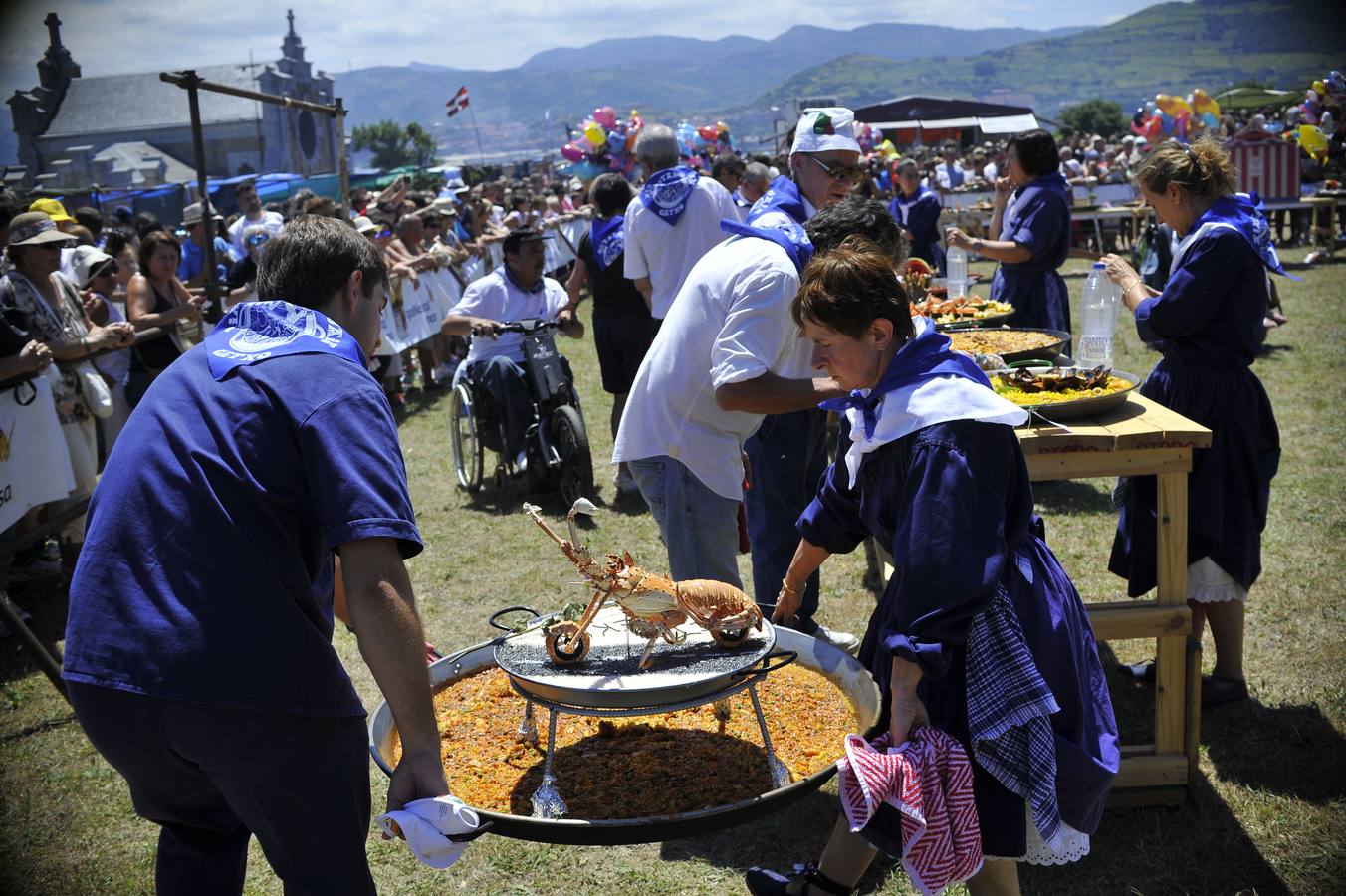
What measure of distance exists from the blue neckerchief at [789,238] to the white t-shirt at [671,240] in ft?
10.6

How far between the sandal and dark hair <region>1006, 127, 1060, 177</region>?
4.48m

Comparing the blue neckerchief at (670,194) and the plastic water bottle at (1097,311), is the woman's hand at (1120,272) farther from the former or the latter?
the blue neckerchief at (670,194)

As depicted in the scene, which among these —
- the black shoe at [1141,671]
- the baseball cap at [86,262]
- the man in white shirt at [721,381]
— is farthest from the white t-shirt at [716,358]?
the baseball cap at [86,262]

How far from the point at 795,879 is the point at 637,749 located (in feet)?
2.28

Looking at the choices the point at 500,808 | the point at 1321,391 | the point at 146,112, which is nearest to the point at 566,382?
the point at 500,808

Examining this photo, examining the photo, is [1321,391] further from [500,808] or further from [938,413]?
[500,808]

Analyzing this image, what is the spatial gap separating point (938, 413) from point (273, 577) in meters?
1.31

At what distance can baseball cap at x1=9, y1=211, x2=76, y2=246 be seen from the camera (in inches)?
229

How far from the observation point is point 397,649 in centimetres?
183

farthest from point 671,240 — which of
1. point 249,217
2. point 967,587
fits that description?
point 249,217

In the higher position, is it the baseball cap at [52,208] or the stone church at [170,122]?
the stone church at [170,122]

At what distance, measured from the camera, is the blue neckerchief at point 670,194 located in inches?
264

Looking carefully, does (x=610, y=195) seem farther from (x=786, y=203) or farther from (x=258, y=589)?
(x=258, y=589)

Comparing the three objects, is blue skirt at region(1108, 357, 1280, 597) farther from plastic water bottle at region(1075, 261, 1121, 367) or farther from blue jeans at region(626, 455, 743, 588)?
blue jeans at region(626, 455, 743, 588)
